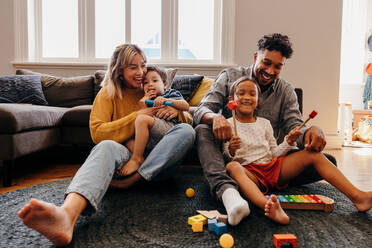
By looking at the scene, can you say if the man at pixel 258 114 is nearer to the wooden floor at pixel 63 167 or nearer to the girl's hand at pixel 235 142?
the girl's hand at pixel 235 142

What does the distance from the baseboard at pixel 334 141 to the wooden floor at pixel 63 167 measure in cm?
19

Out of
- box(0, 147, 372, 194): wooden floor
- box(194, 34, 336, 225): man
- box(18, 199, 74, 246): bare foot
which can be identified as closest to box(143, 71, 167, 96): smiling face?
Result: box(194, 34, 336, 225): man

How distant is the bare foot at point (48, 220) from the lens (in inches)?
28.6

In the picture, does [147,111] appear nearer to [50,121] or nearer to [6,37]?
[50,121]

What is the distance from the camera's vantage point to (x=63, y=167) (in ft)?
6.89

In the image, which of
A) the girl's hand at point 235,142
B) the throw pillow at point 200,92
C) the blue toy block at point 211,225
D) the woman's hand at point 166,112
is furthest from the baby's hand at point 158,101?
the throw pillow at point 200,92

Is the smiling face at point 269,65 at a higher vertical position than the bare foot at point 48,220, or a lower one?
higher

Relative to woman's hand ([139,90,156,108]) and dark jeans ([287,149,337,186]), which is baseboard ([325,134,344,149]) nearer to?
dark jeans ([287,149,337,186])

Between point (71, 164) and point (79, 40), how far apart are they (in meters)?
1.61

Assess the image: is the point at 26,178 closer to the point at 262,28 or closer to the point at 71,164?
the point at 71,164

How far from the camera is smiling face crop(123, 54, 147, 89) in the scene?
1387 mm

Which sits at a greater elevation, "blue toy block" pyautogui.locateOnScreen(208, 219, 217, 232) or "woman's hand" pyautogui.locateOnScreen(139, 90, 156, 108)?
"woman's hand" pyautogui.locateOnScreen(139, 90, 156, 108)

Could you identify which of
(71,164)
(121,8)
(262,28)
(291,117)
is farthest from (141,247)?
(121,8)

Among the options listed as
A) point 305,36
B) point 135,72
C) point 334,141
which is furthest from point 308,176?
point 305,36
